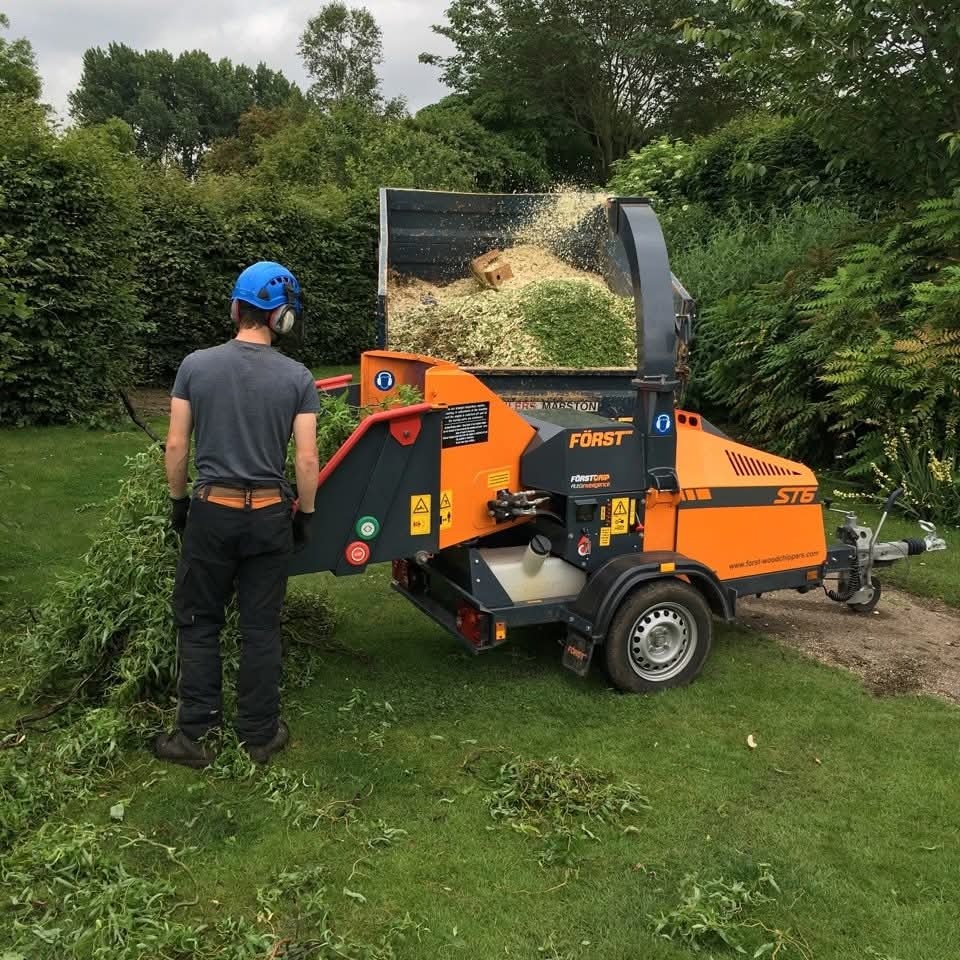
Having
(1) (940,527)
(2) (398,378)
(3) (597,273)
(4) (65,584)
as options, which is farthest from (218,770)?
(1) (940,527)

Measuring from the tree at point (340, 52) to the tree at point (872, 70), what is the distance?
3802 centimetres

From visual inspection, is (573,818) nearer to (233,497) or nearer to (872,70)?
(233,497)

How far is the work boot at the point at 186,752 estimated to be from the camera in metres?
3.96

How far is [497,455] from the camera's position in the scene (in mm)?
4680

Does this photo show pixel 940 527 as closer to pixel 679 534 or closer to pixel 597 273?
pixel 597 273

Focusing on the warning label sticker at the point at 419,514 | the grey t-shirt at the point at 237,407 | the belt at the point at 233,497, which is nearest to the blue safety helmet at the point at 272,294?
the grey t-shirt at the point at 237,407

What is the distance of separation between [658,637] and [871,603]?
6.87ft

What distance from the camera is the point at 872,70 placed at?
9.50 meters

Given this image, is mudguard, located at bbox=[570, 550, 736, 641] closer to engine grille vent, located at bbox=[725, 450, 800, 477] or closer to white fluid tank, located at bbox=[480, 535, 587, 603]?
white fluid tank, located at bbox=[480, 535, 587, 603]

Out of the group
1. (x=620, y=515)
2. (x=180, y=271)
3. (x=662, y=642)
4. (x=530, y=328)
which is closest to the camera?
(x=620, y=515)

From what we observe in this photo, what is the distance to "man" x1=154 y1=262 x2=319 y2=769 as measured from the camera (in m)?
3.79

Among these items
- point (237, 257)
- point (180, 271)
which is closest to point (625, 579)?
point (180, 271)

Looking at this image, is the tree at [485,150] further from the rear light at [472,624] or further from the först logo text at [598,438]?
the rear light at [472,624]

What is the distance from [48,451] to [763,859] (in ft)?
28.7
